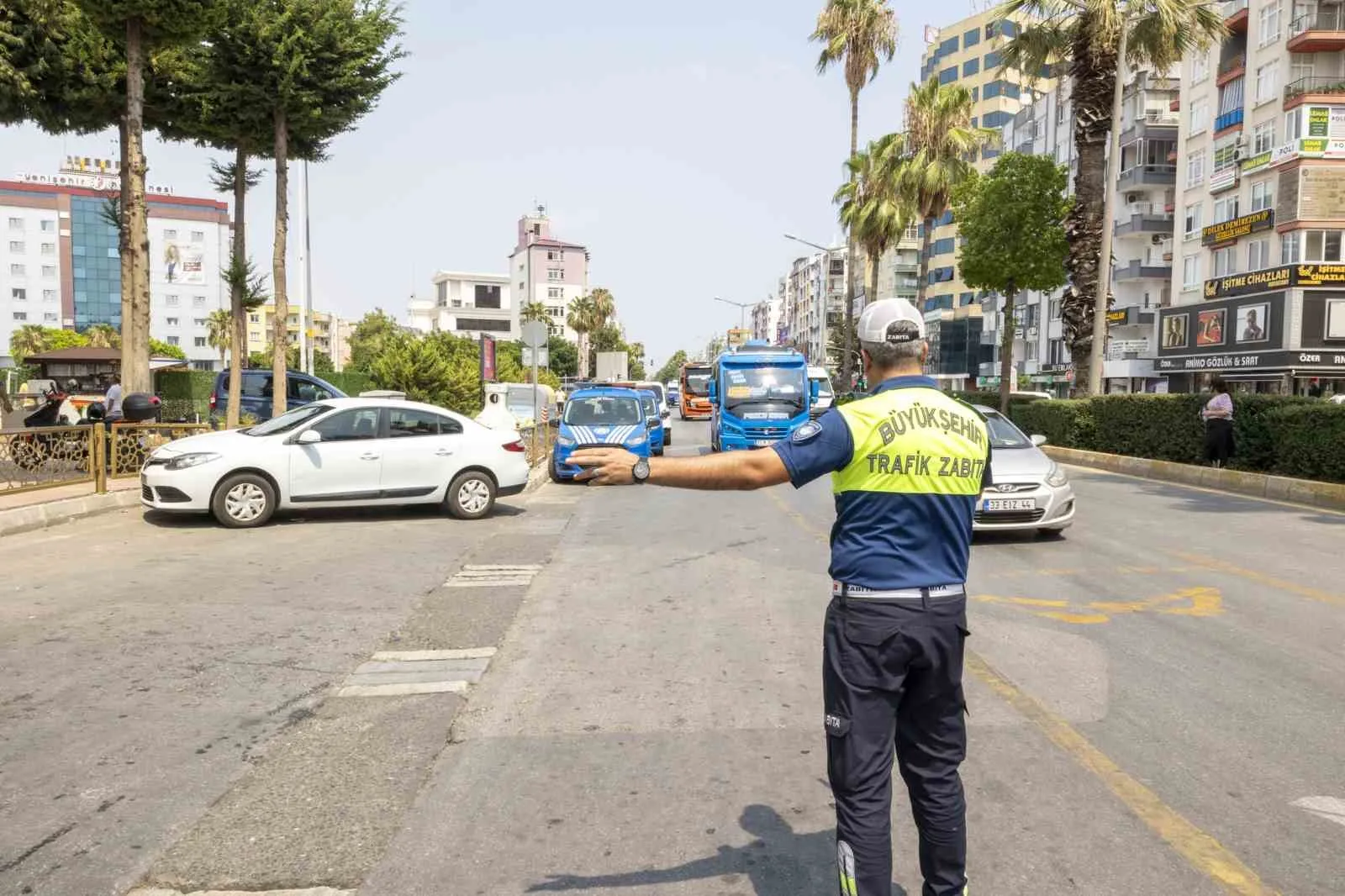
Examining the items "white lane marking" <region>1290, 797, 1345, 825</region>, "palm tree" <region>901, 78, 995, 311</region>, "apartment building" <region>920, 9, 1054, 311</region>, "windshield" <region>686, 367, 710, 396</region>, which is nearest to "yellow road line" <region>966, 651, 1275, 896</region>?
"white lane marking" <region>1290, 797, 1345, 825</region>

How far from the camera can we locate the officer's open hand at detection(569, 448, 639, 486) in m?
3.02

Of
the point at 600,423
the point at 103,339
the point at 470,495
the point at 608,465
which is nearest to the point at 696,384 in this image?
the point at 600,423

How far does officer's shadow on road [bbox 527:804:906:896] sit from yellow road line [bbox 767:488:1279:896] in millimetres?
1059

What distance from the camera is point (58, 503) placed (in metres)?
12.1

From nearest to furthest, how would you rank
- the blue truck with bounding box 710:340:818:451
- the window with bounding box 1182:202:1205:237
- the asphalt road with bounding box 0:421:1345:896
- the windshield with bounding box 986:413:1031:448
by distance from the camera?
the asphalt road with bounding box 0:421:1345:896
the windshield with bounding box 986:413:1031:448
the blue truck with bounding box 710:340:818:451
the window with bounding box 1182:202:1205:237

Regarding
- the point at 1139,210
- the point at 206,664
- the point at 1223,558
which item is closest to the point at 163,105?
the point at 206,664

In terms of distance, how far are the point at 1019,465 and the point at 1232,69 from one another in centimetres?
4206

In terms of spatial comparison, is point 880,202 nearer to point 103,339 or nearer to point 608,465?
point 608,465

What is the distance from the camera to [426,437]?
12.8 meters

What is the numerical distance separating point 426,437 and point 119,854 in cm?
957

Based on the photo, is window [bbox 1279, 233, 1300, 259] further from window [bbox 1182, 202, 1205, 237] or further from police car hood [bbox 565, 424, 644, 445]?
police car hood [bbox 565, 424, 644, 445]

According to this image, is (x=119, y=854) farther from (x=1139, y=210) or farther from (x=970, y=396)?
(x=1139, y=210)

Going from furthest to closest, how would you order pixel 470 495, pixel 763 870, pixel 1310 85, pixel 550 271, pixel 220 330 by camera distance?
pixel 550 271 → pixel 220 330 → pixel 1310 85 → pixel 470 495 → pixel 763 870

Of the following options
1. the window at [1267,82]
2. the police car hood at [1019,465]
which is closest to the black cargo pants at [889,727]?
the police car hood at [1019,465]
